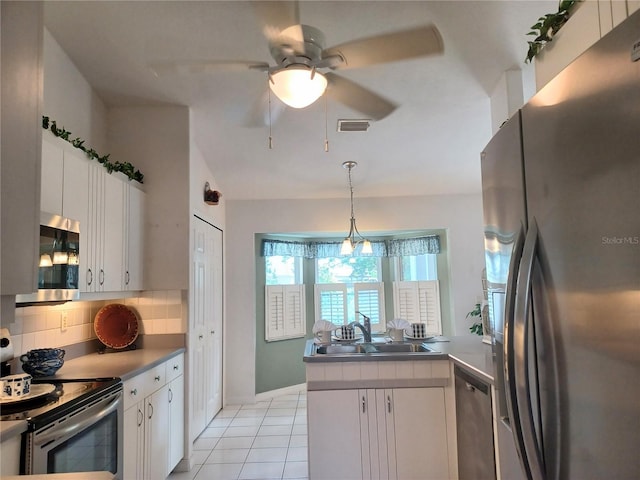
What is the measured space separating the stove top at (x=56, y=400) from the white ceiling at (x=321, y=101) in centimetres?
164

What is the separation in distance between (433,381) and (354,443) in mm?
636

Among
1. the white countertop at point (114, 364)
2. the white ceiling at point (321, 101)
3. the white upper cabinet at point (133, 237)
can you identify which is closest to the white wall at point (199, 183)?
the white ceiling at point (321, 101)

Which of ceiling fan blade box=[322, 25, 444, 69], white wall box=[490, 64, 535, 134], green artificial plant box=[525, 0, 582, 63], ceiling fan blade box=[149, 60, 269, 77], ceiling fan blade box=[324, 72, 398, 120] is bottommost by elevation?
green artificial plant box=[525, 0, 582, 63]

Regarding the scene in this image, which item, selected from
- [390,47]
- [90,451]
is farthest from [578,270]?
[90,451]

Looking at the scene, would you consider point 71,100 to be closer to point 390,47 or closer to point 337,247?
point 390,47

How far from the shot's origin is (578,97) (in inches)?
36.4

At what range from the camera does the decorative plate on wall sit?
3.08 m

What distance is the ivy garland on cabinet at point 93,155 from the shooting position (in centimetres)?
226

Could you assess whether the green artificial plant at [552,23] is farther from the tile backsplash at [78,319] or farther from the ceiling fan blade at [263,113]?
the tile backsplash at [78,319]

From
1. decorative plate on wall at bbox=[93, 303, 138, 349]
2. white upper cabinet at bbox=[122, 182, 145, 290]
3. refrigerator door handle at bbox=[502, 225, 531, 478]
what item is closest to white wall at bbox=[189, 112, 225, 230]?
white upper cabinet at bbox=[122, 182, 145, 290]

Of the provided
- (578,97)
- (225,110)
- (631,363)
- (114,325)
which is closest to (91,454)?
(114,325)

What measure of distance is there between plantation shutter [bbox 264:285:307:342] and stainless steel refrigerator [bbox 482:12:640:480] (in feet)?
14.1

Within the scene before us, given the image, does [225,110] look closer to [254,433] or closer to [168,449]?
[168,449]

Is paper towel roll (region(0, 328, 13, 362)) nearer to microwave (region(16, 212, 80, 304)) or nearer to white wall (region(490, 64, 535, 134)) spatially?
microwave (region(16, 212, 80, 304))
